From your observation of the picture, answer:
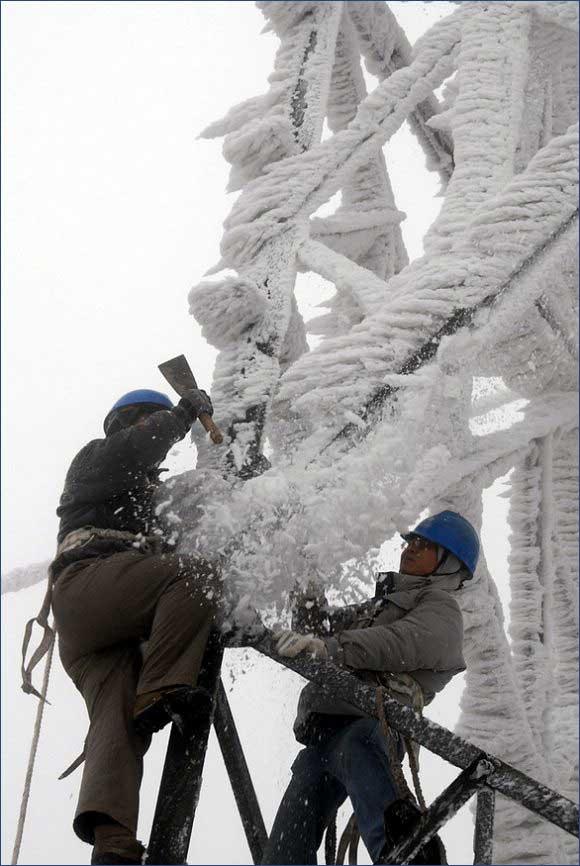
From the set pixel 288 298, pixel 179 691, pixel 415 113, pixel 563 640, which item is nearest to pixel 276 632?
pixel 179 691

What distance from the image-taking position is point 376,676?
3215mm

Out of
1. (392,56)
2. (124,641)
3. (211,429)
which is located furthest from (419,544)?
(392,56)

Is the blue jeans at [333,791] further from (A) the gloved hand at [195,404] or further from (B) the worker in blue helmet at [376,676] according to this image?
(A) the gloved hand at [195,404]

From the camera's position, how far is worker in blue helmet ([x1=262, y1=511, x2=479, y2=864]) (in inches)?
121

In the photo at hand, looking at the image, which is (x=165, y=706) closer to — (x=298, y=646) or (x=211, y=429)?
(x=298, y=646)

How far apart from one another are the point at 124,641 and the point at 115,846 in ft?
2.08

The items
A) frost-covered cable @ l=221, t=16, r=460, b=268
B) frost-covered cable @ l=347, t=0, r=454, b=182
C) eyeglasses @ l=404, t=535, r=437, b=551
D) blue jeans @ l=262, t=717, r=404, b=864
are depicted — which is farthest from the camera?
frost-covered cable @ l=347, t=0, r=454, b=182

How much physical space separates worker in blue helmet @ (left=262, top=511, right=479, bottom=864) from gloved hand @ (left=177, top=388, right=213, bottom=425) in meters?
0.78

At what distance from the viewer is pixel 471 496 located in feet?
15.4

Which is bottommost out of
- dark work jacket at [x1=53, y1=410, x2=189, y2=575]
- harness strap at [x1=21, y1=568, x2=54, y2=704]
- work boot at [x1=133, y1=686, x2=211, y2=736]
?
work boot at [x1=133, y1=686, x2=211, y2=736]

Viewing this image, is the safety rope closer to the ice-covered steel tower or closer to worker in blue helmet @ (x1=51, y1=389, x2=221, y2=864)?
worker in blue helmet @ (x1=51, y1=389, x2=221, y2=864)

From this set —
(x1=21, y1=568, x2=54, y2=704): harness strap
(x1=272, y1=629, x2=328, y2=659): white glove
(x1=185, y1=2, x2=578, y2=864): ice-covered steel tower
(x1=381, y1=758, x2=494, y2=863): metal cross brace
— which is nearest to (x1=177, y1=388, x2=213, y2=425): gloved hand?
(x1=185, y1=2, x2=578, y2=864): ice-covered steel tower

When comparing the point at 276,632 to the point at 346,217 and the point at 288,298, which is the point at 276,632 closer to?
the point at 288,298

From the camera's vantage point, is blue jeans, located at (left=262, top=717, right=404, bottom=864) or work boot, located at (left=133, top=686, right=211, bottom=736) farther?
blue jeans, located at (left=262, top=717, right=404, bottom=864)
